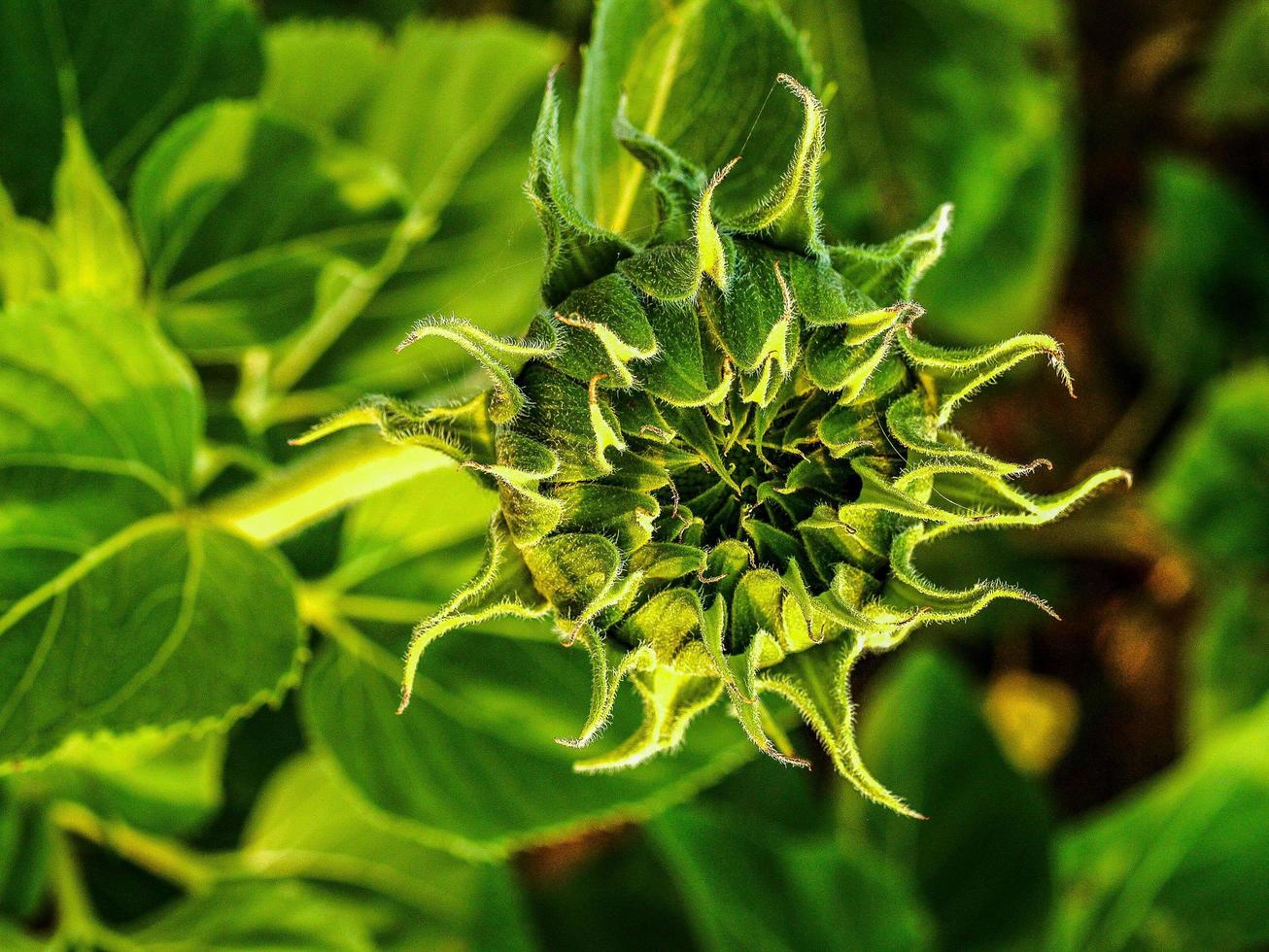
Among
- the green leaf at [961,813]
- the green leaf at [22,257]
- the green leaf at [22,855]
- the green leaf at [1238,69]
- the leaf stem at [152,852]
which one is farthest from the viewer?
the green leaf at [1238,69]

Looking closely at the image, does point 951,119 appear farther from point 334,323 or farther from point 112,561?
point 112,561

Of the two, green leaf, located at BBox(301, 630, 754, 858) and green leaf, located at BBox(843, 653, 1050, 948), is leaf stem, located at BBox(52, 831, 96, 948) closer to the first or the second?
green leaf, located at BBox(301, 630, 754, 858)

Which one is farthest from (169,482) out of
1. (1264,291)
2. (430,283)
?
(1264,291)

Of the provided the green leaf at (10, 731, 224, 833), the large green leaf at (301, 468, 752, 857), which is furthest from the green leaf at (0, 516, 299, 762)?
the green leaf at (10, 731, 224, 833)

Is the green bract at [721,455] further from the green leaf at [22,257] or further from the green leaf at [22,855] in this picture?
the green leaf at [22,855]

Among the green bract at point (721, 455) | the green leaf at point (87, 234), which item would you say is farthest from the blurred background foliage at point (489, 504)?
the green bract at point (721, 455)
